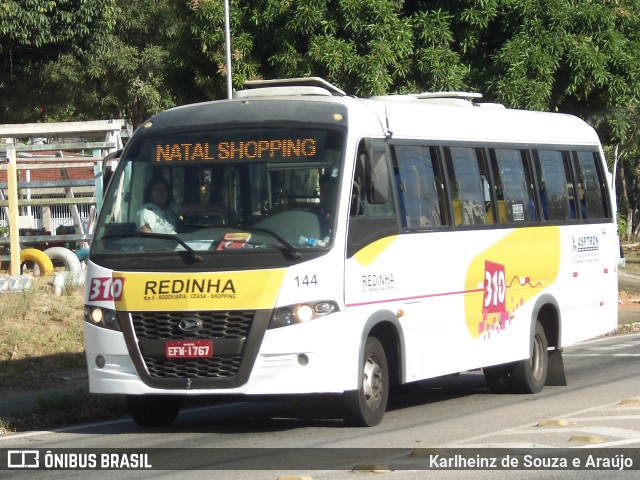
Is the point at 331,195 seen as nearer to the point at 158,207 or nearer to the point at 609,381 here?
the point at 158,207

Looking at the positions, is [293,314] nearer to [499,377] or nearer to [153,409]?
[153,409]

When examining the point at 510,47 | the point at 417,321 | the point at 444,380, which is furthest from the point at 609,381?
the point at 510,47

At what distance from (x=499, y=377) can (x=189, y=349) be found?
503cm

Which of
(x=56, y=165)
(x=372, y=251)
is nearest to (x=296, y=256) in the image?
(x=372, y=251)

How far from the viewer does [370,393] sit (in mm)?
11492

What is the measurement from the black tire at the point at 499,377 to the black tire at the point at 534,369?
0.09 metres

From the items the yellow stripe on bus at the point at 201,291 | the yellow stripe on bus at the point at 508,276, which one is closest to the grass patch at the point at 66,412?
the yellow stripe on bus at the point at 201,291

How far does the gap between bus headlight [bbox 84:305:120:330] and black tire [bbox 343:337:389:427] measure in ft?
6.86

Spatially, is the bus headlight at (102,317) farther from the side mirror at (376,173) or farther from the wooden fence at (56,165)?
the wooden fence at (56,165)

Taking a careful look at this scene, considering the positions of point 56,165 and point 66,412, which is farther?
point 56,165

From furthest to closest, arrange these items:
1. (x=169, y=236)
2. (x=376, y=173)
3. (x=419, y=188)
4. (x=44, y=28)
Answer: (x=44, y=28), (x=419, y=188), (x=376, y=173), (x=169, y=236)

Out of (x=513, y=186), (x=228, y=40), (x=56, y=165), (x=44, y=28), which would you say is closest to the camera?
(x=513, y=186)

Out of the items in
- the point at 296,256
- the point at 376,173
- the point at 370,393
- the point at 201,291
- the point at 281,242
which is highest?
the point at 376,173

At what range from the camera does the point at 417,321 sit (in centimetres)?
1228
